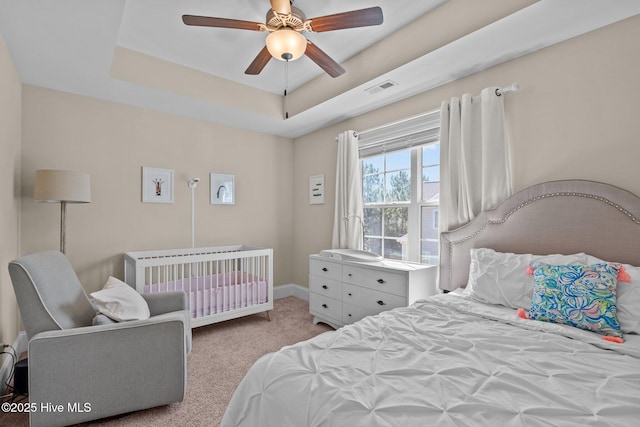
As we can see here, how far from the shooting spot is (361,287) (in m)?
2.77

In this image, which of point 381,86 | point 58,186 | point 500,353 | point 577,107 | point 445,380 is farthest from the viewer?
point 381,86

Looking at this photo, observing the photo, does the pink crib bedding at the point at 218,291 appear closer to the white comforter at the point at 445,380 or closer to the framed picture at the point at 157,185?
the framed picture at the point at 157,185

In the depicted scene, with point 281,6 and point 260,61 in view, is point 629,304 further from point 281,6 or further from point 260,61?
point 260,61

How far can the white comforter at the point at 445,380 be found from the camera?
0.85m

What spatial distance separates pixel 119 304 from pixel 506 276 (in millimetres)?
2463

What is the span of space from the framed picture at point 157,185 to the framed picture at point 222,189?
Result: 496mm

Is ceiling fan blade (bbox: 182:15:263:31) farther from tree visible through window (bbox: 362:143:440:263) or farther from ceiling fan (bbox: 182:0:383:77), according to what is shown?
tree visible through window (bbox: 362:143:440:263)

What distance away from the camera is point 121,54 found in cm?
262

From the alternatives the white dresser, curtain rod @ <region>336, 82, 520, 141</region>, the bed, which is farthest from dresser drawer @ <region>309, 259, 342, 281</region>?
curtain rod @ <region>336, 82, 520, 141</region>

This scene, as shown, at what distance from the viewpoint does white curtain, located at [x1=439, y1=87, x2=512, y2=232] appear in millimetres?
2256

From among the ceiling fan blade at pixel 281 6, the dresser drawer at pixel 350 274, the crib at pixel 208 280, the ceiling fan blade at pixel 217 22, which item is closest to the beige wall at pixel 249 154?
the crib at pixel 208 280

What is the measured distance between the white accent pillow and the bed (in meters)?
1.13

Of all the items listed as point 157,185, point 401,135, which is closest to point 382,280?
point 401,135

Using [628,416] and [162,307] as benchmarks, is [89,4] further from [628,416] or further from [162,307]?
[628,416]
